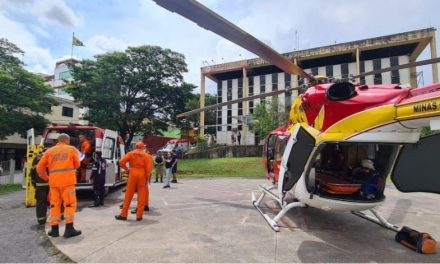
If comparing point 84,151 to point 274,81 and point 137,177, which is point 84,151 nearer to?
point 137,177

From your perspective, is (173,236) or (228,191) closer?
(173,236)

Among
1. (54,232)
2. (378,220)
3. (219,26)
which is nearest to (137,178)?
(54,232)

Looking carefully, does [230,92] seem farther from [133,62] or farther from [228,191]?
[228,191]

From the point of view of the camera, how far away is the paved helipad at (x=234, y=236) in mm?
4758

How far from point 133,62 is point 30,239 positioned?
24.1m

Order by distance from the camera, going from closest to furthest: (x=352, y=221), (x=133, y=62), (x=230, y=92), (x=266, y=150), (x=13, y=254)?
(x=13, y=254)
(x=352, y=221)
(x=266, y=150)
(x=133, y=62)
(x=230, y=92)

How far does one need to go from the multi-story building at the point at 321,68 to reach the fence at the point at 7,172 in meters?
21.3

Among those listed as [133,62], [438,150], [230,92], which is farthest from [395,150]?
[230,92]

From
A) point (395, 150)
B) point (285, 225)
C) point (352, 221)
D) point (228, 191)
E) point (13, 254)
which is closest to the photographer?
point (13, 254)

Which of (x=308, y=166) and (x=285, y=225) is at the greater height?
(x=308, y=166)

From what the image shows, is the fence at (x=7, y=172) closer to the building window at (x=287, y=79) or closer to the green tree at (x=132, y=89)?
the green tree at (x=132, y=89)

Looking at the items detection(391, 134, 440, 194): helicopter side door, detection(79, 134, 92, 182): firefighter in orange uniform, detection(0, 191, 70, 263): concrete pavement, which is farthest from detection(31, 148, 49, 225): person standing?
detection(391, 134, 440, 194): helicopter side door

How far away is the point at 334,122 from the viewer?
18.0 feet

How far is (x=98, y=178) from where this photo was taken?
28.2 ft
